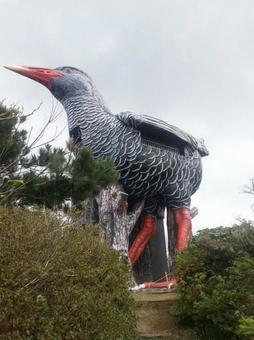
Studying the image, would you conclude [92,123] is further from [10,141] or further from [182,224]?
[10,141]

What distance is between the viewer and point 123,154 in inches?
409

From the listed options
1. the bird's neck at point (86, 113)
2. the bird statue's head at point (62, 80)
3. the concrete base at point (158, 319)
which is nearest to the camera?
the concrete base at point (158, 319)

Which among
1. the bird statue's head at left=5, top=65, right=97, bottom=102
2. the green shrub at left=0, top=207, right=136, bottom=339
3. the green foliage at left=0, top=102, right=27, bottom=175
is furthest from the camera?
the bird statue's head at left=5, top=65, right=97, bottom=102

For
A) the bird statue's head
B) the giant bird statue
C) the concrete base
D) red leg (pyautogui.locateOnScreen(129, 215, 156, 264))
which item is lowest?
the concrete base

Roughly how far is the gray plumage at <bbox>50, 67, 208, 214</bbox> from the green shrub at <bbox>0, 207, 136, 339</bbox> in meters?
5.17

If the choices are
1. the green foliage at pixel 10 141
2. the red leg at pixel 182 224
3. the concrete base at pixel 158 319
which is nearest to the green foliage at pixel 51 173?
the green foliage at pixel 10 141

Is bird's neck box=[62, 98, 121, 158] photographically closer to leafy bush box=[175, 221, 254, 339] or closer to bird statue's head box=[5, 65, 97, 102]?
bird statue's head box=[5, 65, 97, 102]

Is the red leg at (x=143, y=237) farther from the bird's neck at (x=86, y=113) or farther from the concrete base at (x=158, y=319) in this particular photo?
the concrete base at (x=158, y=319)

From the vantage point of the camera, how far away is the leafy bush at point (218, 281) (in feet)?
22.1

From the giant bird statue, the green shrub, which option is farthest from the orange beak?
the green shrub

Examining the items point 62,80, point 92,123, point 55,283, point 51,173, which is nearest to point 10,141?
point 51,173

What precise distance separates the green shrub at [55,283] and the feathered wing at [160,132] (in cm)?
554

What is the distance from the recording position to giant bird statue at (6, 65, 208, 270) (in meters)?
10.5

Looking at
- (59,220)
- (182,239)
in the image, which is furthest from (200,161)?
(59,220)
